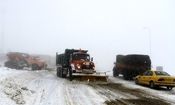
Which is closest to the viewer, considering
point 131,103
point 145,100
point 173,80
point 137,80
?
point 131,103

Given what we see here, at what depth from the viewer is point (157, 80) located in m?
27.6

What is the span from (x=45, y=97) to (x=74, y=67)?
14.2 metres

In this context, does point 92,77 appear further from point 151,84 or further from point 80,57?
point 151,84

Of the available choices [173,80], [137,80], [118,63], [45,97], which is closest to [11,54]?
[118,63]

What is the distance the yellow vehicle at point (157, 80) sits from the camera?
88.8ft

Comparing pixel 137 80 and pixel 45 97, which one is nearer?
pixel 45 97

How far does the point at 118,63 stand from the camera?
42.3 m

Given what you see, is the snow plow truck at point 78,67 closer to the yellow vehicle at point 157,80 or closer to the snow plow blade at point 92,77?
the snow plow blade at point 92,77

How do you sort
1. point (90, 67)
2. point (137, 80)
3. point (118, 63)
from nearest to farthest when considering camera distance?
point (137, 80), point (90, 67), point (118, 63)

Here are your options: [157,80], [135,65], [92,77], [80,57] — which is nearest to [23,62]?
[80,57]

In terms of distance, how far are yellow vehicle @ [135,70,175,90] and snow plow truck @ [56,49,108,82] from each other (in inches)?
148

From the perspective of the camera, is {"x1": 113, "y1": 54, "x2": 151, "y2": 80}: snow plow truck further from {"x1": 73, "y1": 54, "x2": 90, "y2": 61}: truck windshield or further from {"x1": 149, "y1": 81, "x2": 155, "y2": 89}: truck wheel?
{"x1": 149, "y1": 81, "x2": 155, "y2": 89}: truck wheel

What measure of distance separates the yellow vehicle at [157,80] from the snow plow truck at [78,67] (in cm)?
376

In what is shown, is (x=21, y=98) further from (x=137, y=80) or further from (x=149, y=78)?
(x=137, y=80)
